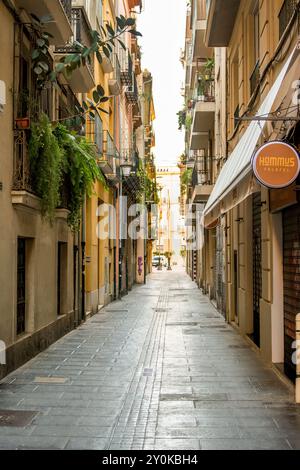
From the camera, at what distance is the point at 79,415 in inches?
268

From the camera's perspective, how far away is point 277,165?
717 cm

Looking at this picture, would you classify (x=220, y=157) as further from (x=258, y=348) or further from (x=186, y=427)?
(x=186, y=427)

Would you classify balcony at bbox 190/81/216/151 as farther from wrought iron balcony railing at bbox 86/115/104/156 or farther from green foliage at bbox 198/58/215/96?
wrought iron balcony railing at bbox 86/115/104/156

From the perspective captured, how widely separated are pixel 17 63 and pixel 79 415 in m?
6.03

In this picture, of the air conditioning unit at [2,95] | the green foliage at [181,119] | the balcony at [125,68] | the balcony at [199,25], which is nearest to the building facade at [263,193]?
the air conditioning unit at [2,95]

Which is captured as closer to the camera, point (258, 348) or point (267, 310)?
point (267, 310)

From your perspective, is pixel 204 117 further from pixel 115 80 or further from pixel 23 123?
pixel 23 123

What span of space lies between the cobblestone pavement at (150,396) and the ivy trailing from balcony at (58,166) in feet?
9.98

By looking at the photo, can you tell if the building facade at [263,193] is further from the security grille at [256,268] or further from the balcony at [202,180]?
the balcony at [202,180]

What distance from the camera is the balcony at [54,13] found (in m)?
9.91

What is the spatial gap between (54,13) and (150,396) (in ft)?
23.2

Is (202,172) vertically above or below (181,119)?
below

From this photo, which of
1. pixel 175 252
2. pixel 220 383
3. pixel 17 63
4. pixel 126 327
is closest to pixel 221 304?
pixel 126 327

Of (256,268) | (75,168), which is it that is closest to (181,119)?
(75,168)
